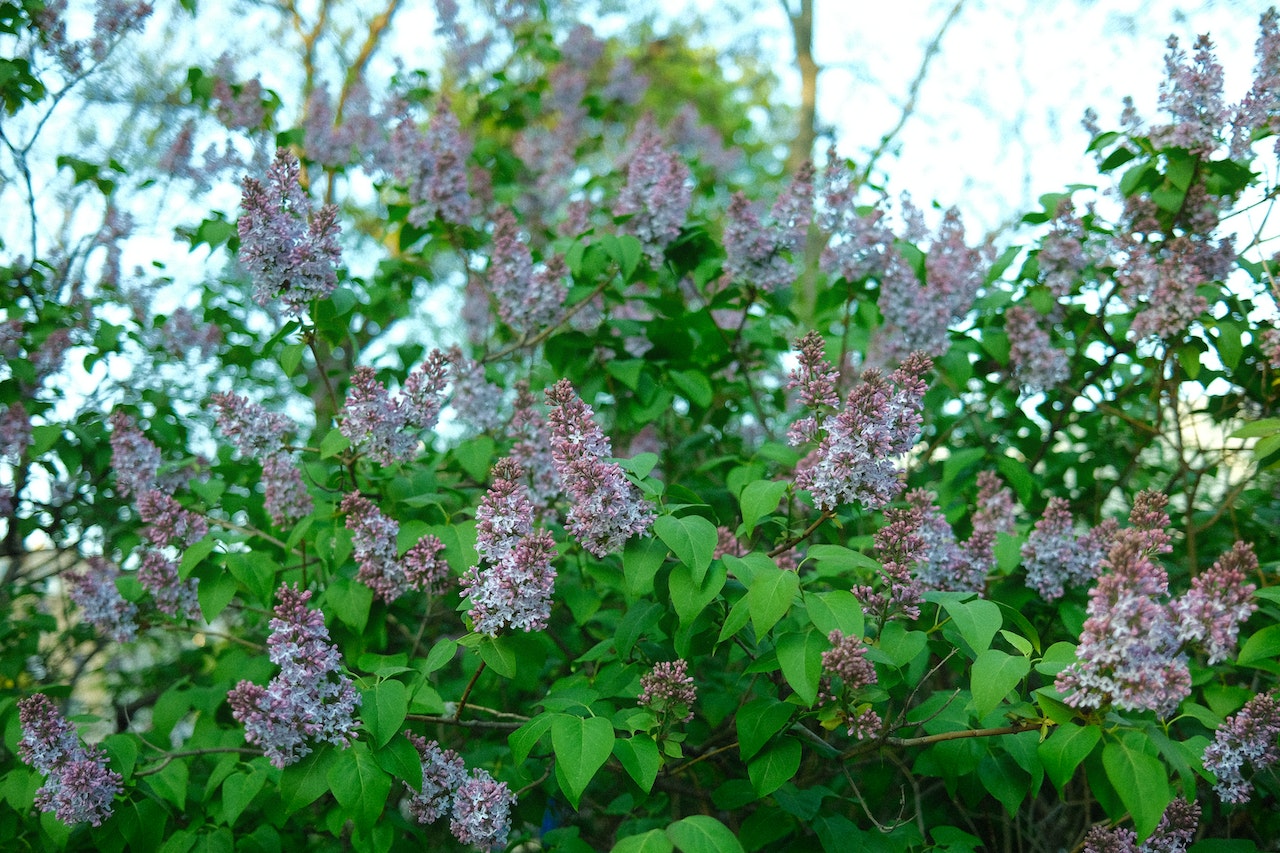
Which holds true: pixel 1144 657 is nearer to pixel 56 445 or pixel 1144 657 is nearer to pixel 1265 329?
pixel 1265 329

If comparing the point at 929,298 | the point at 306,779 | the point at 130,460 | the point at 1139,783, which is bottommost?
the point at 1139,783

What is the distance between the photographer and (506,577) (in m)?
2.25

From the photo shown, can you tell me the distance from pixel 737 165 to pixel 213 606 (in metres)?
5.92

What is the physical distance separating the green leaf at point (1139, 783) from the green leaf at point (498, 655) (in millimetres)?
1392

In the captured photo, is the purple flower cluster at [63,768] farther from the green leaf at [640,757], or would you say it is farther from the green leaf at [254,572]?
the green leaf at [640,757]

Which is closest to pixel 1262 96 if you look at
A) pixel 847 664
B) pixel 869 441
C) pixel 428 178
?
pixel 869 441

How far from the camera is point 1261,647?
2396mm

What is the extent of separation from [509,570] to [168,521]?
156cm

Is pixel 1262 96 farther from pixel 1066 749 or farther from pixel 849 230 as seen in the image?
pixel 1066 749

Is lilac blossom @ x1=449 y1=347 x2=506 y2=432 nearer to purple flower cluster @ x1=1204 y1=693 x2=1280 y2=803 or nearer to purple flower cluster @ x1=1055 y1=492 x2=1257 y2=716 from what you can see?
purple flower cluster @ x1=1055 y1=492 x2=1257 y2=716

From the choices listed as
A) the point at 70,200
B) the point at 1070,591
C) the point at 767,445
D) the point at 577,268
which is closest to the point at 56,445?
Result: the point at 70,200

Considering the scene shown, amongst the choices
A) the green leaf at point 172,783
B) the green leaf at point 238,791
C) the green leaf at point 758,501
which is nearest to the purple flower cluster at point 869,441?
the green leaf at point 758,501

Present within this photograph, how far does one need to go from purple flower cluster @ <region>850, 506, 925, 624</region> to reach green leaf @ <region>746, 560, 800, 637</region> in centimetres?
32

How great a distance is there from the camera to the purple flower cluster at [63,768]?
260 cm
